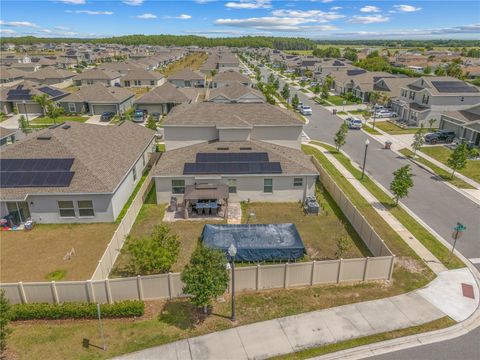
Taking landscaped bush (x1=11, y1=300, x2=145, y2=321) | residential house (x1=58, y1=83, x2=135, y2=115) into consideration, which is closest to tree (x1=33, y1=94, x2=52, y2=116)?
residential house (x1=58, y1=83, x2=135, y2=115)

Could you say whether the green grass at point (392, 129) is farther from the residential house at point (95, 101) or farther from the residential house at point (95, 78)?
the residential house at point (95, 78)

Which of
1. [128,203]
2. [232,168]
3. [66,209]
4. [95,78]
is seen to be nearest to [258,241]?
[232,168]

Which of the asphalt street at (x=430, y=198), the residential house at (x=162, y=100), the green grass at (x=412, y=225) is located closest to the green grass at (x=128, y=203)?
the green grass at (x=412, y=225)

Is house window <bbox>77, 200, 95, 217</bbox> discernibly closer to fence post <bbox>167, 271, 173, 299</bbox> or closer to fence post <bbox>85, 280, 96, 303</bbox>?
fence post <bbox>85, 280, 96, 303</bbox>

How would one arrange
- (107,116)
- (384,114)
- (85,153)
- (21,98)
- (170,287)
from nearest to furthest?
1. (170,287)
2. (85,153)
3. (107,116)
4. (384,114)
5. (21,98)

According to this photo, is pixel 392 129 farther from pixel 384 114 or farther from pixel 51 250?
pixel 51 250
